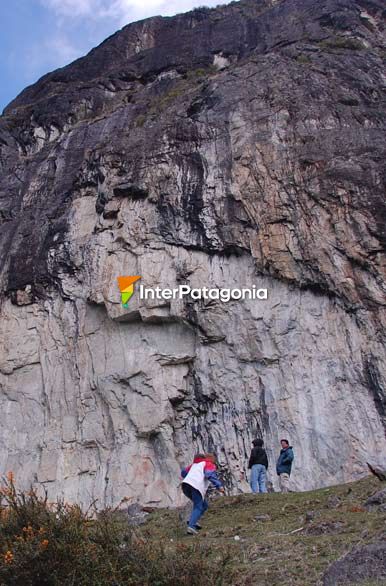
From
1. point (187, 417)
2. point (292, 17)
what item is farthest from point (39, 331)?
point (292, 17)

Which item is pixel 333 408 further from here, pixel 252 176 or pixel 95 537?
pixel 95 537

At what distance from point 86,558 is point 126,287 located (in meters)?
14.9

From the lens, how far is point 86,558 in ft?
20.9

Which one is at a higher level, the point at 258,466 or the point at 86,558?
the point at 258,466

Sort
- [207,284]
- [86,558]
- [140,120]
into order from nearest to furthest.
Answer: [86,558] → [207,284] → [140,120]

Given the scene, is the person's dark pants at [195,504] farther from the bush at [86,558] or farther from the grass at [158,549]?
the bush at [86,558]

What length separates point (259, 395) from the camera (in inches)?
737

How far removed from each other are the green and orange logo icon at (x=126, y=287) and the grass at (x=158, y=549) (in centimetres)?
1100

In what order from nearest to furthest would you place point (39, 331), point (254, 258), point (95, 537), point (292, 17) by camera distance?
point (95, 537) → point (254, 258) → point (39, 331) → point (292, 17)

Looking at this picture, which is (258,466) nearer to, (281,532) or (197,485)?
(197,485)

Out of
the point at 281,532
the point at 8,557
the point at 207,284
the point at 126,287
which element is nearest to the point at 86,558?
the point at 8,557

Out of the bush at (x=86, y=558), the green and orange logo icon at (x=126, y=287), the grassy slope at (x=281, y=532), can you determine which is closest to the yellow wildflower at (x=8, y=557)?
the bush at (x=86, y=558)

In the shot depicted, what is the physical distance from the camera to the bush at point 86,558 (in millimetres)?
6250

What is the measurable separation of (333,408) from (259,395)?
7.28 ft
